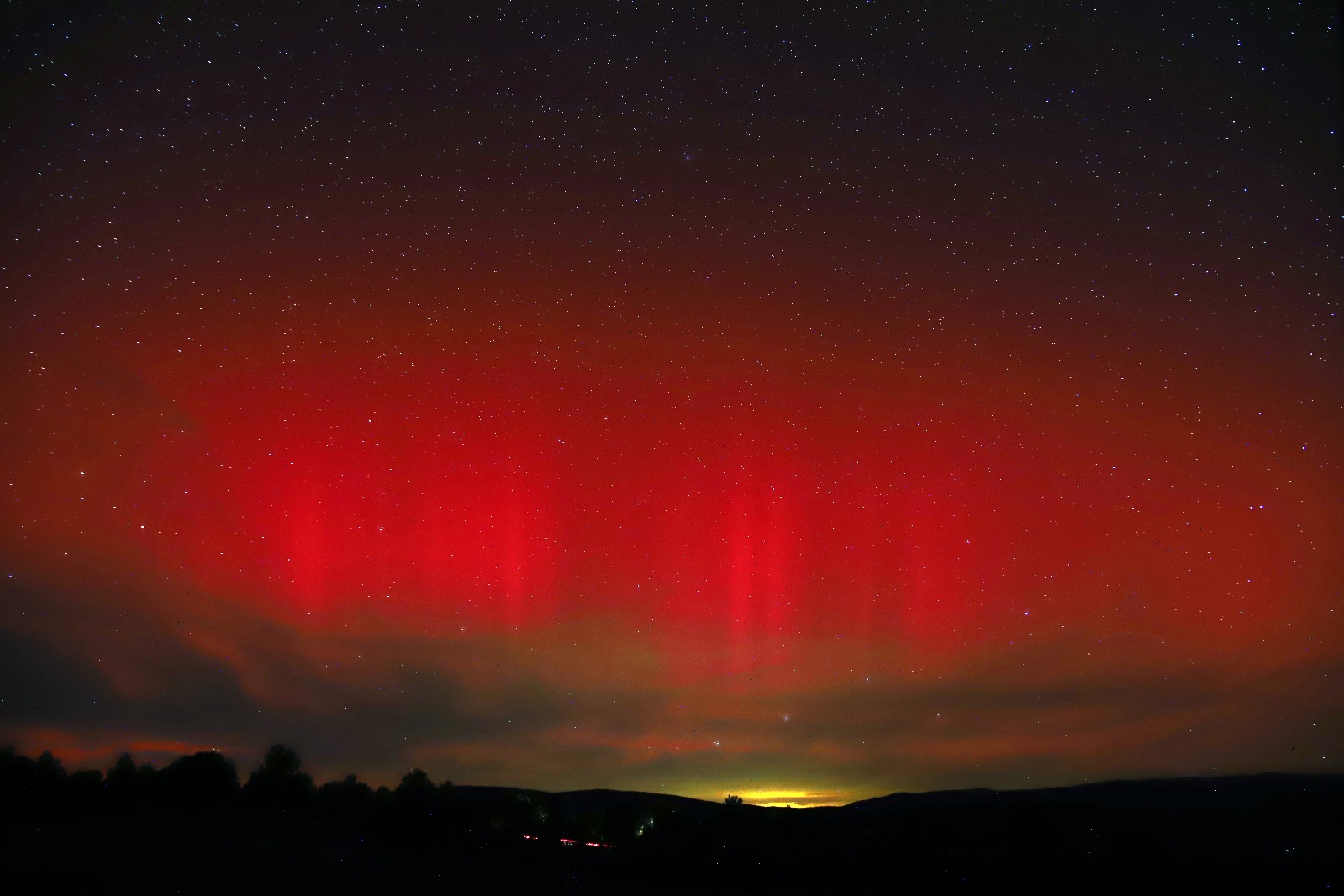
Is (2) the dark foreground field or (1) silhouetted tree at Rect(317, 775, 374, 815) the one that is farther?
(1) silhouetted tree at Rect(317, 775, 374, 815)

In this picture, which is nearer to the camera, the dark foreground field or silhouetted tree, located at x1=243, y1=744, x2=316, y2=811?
the dark foreground field

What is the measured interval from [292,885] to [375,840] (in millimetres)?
5863

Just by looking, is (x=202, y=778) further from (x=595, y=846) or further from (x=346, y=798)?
(x=595, y=846)

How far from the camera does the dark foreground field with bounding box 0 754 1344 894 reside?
56.0ft

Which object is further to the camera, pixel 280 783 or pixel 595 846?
pixel 280 783

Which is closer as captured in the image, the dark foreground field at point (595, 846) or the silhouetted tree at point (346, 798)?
the dark foreground field at point (595, 846)

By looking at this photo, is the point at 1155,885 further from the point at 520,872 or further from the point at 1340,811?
the point at 1340,811

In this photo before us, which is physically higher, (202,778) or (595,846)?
(202,778)

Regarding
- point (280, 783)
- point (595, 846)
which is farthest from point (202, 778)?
point (595, 846)

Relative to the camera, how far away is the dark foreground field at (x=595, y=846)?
17062 mm

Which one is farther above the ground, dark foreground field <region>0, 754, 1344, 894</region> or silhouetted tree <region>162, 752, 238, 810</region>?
silhouetted tree <region>162, 752, 238, 810</region>

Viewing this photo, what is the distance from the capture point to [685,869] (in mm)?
19297

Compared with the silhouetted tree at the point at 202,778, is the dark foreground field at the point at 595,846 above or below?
below

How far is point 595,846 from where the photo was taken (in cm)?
2345
